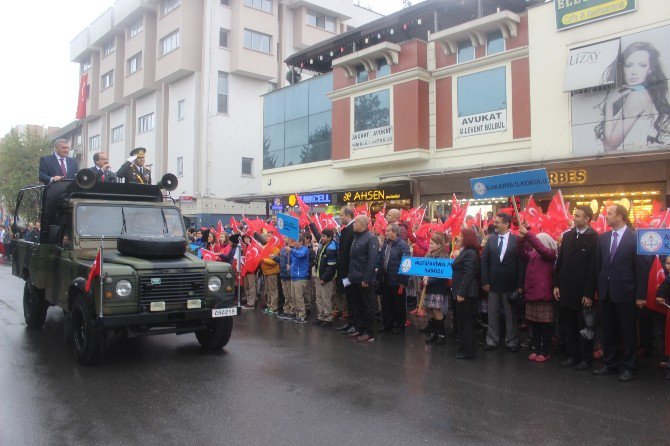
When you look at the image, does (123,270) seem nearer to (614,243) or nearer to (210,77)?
(614,243)

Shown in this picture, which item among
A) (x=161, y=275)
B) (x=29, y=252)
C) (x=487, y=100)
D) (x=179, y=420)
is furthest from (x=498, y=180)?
(x=487, y=100)

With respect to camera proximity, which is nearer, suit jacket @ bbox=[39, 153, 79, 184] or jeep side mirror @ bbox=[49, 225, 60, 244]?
jeep side mirror @ bbox=[49, 225, 60, 244]

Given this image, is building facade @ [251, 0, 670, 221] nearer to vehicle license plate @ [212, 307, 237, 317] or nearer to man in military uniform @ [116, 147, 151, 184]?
man in military uniform @ [116, 147, 151, 184]

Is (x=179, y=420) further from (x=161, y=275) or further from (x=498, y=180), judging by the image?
(x=498, y=180)

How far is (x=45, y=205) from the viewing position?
8.89 meters

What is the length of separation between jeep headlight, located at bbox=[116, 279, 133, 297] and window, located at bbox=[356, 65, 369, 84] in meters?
18.8

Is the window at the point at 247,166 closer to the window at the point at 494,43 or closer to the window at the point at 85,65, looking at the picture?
the window at the point at 494,43

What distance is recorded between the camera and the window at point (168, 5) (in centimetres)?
3601

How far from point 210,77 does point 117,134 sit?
14.8 m

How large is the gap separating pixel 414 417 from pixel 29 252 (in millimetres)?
7876

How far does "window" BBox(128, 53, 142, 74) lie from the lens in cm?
4034

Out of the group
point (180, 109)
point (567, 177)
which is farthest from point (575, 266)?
point (180, 109)

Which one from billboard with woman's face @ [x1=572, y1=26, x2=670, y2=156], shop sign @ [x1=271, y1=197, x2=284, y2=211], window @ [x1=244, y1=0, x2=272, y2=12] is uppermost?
window @ [x1=244, y1=0, x2=272, y2=12]

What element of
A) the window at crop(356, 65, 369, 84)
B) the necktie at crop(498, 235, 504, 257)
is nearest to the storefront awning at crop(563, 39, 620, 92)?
the window at crop(356, 65, 369, 84)
